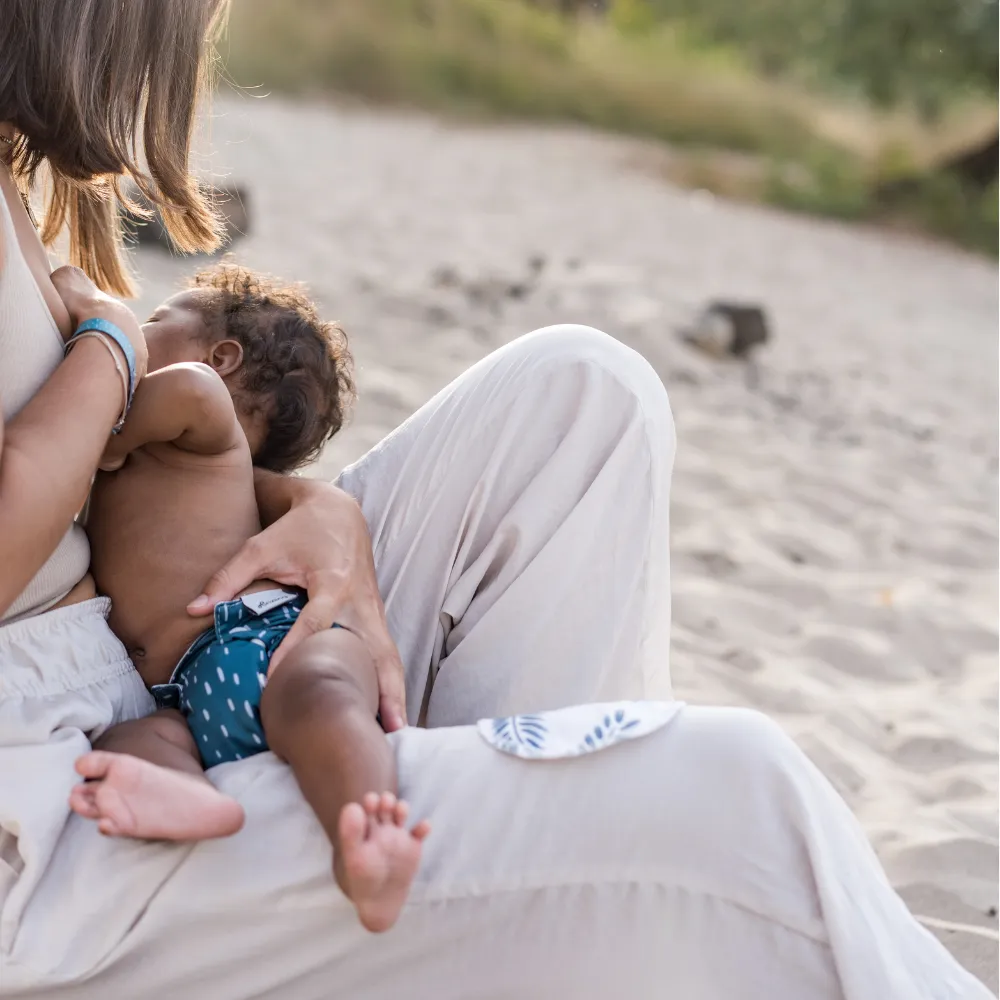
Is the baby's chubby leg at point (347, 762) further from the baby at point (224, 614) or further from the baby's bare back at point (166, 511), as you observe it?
the baby's bare back at point (166, 511)

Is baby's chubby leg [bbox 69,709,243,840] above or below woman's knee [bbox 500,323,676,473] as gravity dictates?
below

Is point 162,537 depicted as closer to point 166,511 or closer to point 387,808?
point 166,511

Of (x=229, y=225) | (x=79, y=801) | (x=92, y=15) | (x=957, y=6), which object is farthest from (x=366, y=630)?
(x=957, y=6)

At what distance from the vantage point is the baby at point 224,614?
1.28m

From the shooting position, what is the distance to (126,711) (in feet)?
5.23

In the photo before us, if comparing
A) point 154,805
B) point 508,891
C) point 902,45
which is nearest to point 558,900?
point 508,891

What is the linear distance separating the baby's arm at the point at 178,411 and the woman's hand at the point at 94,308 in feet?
0.12

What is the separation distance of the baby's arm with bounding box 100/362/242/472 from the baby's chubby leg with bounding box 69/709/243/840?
1.56 feet

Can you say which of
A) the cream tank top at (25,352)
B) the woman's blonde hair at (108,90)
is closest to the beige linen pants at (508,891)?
the cream tank top at (25,352)

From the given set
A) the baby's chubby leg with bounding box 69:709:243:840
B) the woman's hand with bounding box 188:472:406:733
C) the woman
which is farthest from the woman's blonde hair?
the baby's chubby leg with bounding box 69:709:243:840

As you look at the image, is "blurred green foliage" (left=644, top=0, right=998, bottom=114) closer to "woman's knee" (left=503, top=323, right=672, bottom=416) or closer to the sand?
the sand

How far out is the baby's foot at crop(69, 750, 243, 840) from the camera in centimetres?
Result: 128

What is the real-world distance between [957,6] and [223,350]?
1180cm

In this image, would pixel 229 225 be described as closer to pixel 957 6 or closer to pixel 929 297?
pixel 929 297
